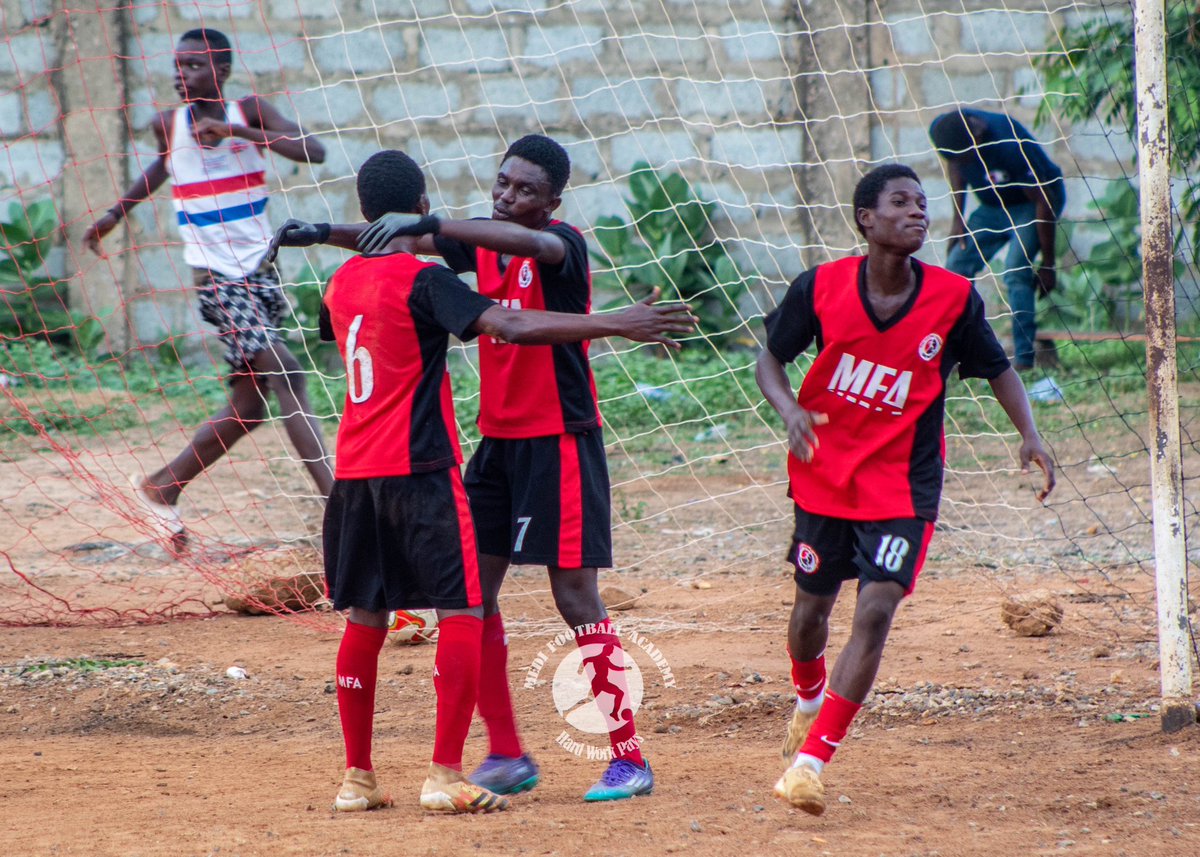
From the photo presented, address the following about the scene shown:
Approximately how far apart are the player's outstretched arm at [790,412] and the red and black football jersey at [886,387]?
7cm

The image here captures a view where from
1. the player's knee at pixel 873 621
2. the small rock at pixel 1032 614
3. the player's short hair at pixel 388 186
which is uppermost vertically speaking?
the player's short hair at pixel 388 186

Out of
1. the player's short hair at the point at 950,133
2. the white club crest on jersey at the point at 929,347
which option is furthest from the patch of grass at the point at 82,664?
the player's short hair at the point at 950,133

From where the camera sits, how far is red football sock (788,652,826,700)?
11.6 feet

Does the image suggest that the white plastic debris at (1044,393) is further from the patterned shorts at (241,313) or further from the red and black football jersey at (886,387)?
the red and black football jersey at (886,387)

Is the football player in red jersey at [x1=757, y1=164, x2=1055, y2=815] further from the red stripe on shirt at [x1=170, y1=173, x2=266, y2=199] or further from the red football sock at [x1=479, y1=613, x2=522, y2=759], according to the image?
the red stripe on shirt at [x1=170, y1=173, x2=266, y2=199]

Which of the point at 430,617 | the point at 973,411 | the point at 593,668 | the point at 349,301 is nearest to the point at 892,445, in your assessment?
the point at 593,668

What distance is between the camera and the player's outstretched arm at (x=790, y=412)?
3.17 metres

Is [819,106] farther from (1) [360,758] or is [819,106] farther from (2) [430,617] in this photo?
(1) [360,758]

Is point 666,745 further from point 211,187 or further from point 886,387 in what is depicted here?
point 211,187

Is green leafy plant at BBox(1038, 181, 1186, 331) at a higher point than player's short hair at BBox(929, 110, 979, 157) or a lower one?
lower

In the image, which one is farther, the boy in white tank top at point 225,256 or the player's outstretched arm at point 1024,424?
the boy in white tank top at point 225,256

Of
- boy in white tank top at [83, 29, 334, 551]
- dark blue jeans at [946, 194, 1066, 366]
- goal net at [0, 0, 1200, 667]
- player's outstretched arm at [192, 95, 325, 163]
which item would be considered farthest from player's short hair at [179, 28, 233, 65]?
dark blue jeans at [946, 194, 1066, 366]

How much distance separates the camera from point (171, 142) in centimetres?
573

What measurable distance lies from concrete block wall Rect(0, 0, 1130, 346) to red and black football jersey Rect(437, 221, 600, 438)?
6434 mm
